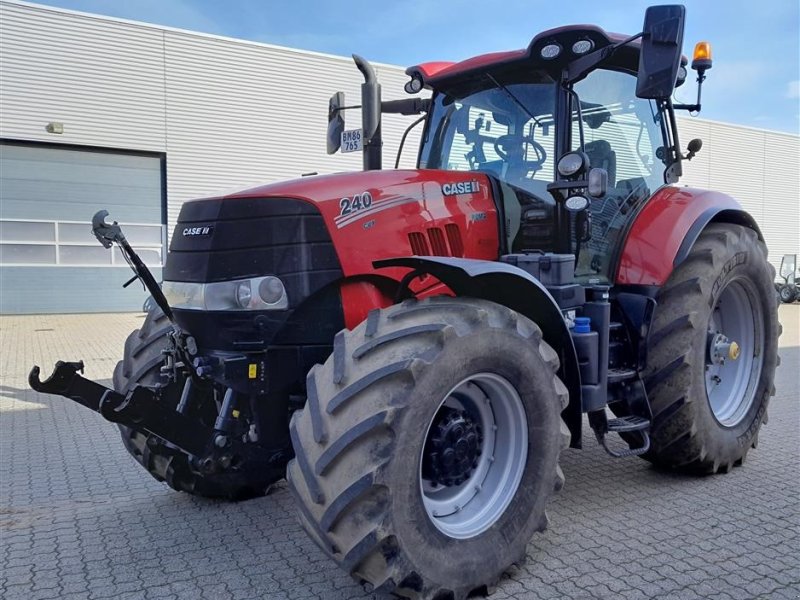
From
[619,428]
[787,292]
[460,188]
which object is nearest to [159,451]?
[460,188]

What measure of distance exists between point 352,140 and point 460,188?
0.95m

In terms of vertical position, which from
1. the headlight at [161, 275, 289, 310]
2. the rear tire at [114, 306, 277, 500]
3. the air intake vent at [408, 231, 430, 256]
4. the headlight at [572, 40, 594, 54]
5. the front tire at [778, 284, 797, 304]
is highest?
the headlight at [572, 40, 594, 54]

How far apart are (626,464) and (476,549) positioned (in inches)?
88.0

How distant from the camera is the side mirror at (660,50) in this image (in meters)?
3.19

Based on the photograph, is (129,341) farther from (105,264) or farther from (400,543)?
(105,264)

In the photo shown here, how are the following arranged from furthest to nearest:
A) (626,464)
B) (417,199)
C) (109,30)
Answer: (109,30) < (626,464) < (417,199)

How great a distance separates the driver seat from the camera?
13.3 feet

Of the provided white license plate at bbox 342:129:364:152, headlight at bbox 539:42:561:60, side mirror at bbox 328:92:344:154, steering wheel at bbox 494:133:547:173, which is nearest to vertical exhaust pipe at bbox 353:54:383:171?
white license plate at bbox 342:129:364:152

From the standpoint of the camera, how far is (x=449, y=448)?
9.30ft

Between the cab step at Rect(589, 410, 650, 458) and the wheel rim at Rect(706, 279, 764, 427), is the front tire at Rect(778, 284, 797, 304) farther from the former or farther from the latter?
the cab step at Rect(589, 410, 650, 458)

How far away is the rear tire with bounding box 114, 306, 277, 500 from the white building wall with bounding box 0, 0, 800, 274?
35.9ft

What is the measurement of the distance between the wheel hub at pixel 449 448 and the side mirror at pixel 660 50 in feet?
5.91

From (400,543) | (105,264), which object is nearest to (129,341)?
(400,543)

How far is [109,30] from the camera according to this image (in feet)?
53.4
